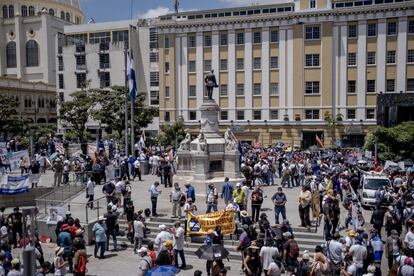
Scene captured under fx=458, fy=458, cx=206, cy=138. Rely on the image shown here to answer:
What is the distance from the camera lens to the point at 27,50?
274ft

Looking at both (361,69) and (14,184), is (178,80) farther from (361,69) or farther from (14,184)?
(14,184)

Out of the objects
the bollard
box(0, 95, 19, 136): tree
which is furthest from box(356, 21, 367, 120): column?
the bollard

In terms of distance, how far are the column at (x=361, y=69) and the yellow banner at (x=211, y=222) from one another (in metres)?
40.3

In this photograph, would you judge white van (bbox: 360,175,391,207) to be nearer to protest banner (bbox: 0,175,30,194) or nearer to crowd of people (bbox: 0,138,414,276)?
crowd of people (bbox: 0,138,414,276)

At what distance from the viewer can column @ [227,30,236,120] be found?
5688 cm

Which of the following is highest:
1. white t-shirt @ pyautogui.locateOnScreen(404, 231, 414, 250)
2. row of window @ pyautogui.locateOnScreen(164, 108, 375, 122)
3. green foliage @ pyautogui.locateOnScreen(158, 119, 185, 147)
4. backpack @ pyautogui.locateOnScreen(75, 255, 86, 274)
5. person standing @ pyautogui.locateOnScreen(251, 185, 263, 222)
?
row of window @ pyautogui.locateOnScreen(164, 108, 375, 122)

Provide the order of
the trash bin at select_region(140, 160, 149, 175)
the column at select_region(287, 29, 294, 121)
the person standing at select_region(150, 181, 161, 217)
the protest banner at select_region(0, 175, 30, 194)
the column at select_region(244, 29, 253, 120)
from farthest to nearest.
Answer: the column at select_region(244, 29, 253, 120) → the column at select_region(287, 29, 294, 121) → the trash bin at select_region(140, 160, 149, 175) → the protest banner at select_region(0, 175, 30, 194) → the person standing at select_region(150, 181, 161, 217)

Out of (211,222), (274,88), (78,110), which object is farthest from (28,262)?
(274,88)

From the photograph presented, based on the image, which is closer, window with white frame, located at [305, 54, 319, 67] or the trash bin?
the trash bin

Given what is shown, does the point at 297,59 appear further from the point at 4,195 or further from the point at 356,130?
the point at 4,195

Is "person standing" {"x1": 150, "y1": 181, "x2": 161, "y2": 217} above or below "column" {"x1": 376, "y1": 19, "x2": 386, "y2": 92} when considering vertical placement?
below

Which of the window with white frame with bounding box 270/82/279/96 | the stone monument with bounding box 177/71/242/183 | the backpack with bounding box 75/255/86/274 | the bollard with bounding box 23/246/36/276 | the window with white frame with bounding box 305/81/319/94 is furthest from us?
the window with white frame with bounding box 270/82/279/96

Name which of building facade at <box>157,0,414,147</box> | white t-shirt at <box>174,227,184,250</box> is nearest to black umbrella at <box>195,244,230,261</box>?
white t-shirt at <box>174,227,184,250</box>

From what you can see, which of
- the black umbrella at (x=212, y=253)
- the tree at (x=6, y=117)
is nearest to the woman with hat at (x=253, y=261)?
the black umbrella at (x=212, y=253)
